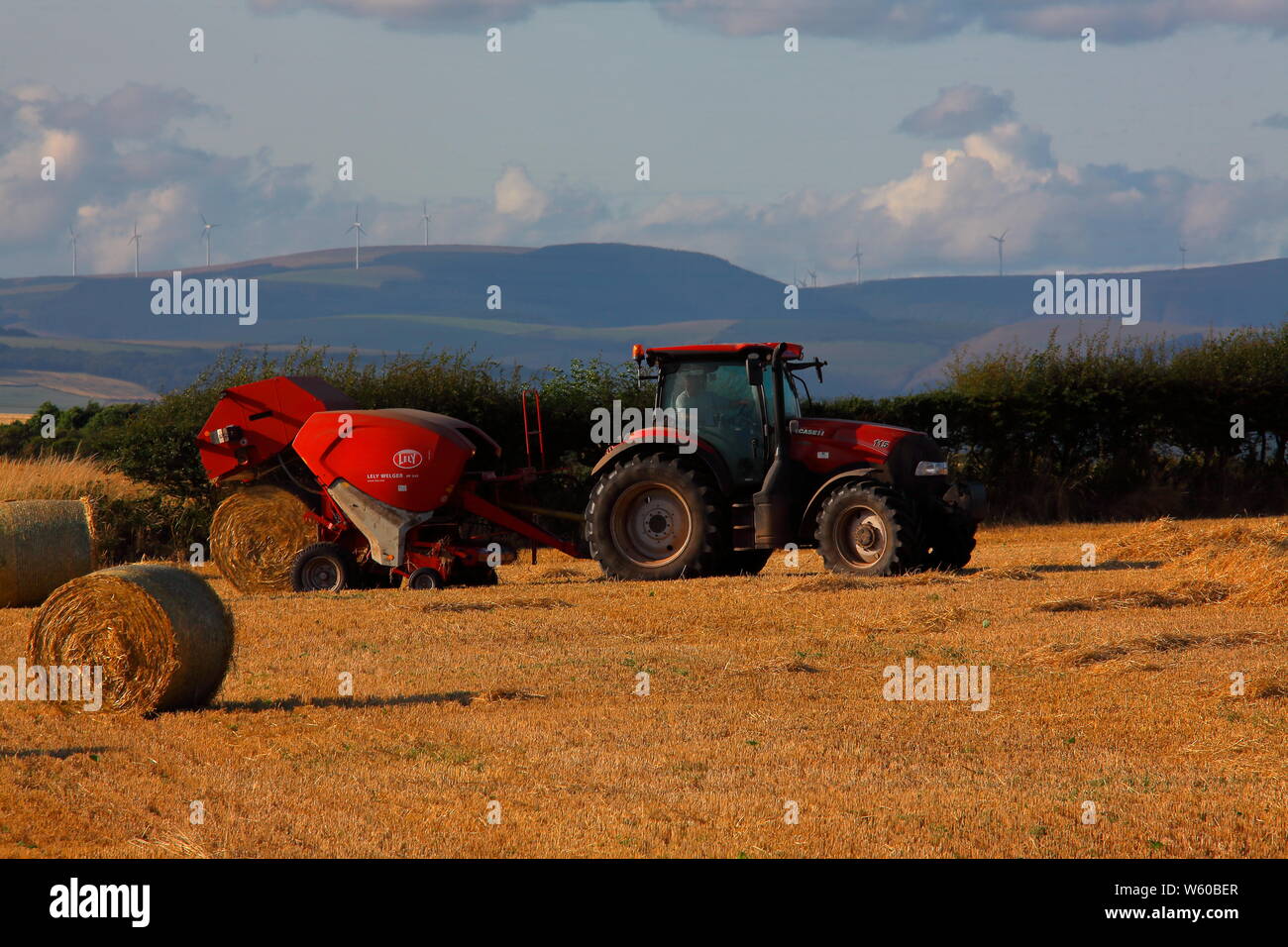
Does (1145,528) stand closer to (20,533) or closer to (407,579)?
(407,579)

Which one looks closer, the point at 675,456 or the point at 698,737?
the point at 698,737

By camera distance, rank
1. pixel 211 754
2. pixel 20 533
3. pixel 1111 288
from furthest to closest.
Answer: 1. pixel 1111 288
2. pixel 20 533
3. pixel 211 754

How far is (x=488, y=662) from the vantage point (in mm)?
10719

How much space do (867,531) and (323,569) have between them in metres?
5.67

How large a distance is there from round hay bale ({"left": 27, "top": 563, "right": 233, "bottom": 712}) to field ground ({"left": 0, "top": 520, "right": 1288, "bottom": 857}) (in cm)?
25

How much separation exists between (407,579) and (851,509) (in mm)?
4565

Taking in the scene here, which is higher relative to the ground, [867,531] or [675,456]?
[675,456]

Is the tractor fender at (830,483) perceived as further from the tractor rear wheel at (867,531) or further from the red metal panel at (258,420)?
the red metal panel at (258,420)

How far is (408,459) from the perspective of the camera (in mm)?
15023

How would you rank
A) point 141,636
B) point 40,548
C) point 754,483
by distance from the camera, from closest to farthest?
point 141,636, point 40,548, point 754,483

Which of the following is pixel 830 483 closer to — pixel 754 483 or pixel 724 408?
pixel 754 483

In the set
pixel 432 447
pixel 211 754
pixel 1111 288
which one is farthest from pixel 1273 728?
pixel 1111 288

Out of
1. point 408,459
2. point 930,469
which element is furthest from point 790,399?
point 408,459

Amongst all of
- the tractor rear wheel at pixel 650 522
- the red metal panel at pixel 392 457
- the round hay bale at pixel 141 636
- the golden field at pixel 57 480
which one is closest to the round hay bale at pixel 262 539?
the red metal panel at pixel 392 457
